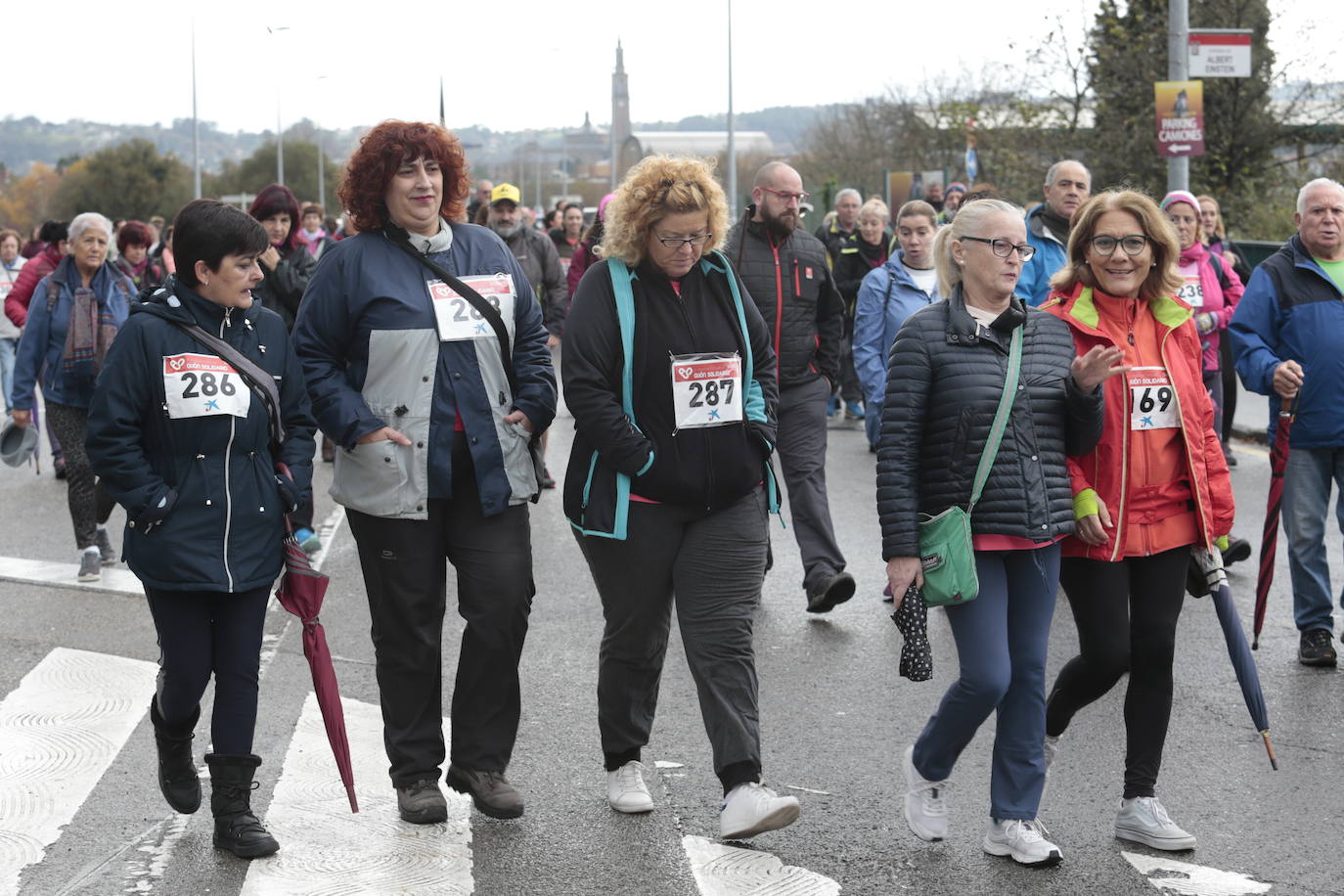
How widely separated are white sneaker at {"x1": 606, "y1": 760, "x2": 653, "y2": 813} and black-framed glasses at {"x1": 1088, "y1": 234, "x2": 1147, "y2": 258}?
7.00ft

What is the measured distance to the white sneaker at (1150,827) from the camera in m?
4.86

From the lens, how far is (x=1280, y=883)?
4609 millimetres

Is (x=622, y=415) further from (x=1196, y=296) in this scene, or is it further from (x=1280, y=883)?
(x=1196, y=296)

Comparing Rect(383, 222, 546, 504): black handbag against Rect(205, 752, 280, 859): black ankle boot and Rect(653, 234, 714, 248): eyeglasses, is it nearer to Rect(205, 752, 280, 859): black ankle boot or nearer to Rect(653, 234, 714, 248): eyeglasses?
Rect(653, 234, 714, 248): eyeglasses

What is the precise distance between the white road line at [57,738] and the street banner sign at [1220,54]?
12.7 m

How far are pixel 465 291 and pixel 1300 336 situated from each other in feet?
12.7

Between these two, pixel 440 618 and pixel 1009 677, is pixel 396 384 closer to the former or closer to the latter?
pixel 440 618

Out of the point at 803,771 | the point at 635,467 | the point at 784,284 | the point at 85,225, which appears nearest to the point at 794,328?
the point at 784,284

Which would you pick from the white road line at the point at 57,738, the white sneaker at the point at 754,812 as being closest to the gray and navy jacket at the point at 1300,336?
the white sneaker at the point at 754,812

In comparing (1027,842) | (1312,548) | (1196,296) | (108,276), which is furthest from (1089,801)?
(108,276)

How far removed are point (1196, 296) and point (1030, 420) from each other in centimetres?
573

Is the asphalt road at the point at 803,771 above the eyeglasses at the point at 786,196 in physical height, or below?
below

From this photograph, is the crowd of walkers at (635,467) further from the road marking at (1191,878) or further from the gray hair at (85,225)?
the gray hair at (85,225)

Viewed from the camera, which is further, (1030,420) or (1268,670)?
(1268,670)
